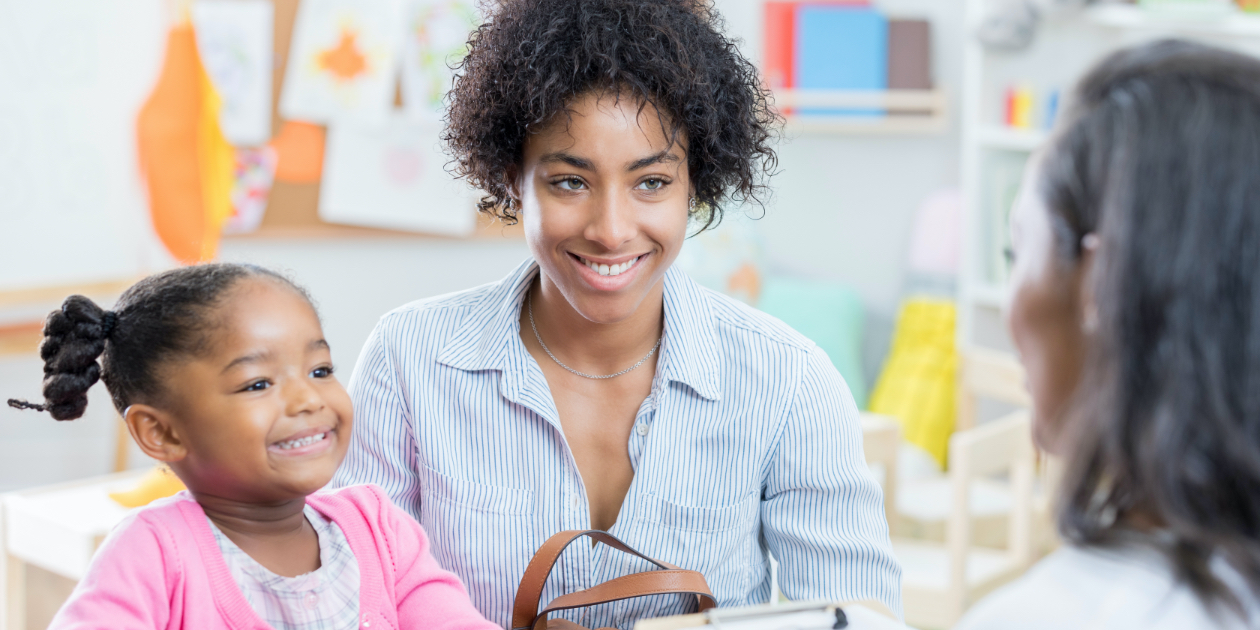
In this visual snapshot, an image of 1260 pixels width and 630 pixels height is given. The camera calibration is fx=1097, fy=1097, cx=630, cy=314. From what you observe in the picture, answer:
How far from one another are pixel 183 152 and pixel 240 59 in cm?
58

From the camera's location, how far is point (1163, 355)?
626 mm

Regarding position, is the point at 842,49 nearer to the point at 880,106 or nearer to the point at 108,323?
the point at 880,106

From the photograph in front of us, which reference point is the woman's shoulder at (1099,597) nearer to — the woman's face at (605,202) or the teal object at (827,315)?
the woman's face at (605,202)

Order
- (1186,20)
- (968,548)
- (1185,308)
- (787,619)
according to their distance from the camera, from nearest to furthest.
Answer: (1185,308) < (787,619) < (968,548) < (1186,20)

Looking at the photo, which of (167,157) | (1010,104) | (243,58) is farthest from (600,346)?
(243,58)

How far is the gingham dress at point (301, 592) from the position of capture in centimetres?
106

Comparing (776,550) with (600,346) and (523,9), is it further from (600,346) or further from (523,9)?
(523,9)

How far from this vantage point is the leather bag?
1168 millimetres

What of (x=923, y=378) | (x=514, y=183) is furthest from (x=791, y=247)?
(x=514, y=183)

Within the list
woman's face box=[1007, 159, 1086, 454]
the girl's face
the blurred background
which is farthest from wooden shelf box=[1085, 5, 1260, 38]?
the girl's face

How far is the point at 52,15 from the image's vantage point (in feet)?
9.29

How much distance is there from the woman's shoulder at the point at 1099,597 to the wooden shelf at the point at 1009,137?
8.46 feet

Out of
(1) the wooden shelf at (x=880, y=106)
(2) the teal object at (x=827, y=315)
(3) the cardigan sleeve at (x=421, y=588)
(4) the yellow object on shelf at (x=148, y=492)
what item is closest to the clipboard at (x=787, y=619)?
(3) the cardigan sleeve at (x=421, y=588)

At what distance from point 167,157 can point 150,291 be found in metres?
1.91
